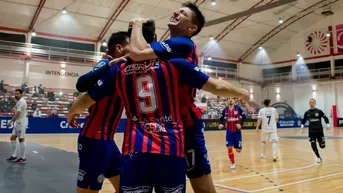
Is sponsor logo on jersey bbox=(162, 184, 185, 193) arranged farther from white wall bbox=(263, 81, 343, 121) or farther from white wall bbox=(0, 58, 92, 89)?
white wall bbox=(263, 81, 343, 121)

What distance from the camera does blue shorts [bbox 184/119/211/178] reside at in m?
2.32

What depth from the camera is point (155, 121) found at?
1.89 metres

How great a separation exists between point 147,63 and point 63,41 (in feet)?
86.5

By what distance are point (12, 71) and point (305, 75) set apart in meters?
29.1

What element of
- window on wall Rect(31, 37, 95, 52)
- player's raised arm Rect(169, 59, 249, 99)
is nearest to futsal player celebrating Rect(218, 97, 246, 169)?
player's raised arm Rect(169, 59, 249, 99)

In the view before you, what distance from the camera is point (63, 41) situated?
86.5 feet

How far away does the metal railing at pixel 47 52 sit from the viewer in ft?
76.9

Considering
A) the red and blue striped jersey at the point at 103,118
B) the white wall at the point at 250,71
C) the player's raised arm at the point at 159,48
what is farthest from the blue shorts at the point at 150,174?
the white wall at the point at 250,71

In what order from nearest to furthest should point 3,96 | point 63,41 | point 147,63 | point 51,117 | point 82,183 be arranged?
point 147,63
point 82,183
point 51,117
point 3,96
point 63,41

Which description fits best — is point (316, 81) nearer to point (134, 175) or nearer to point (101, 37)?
point (101, 37)

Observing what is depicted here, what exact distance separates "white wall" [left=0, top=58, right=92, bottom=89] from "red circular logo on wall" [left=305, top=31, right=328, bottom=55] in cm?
2407

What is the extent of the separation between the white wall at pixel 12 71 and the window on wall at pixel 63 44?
2577 mm

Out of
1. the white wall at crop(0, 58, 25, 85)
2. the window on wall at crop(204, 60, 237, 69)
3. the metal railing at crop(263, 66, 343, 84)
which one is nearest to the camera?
the white wall at crop(0, 58, 25, 85)

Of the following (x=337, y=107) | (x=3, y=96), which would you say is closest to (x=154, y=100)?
(x=3, y=96)
